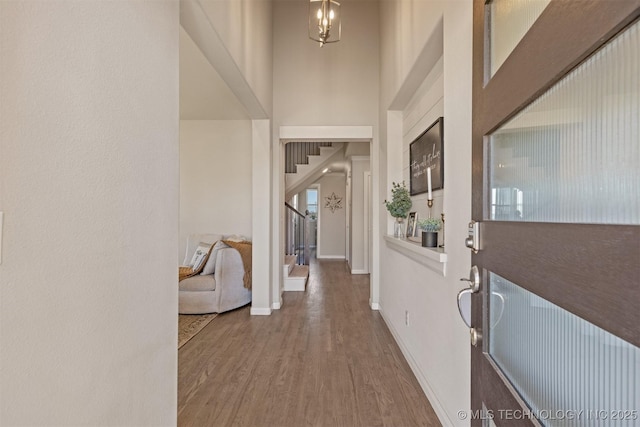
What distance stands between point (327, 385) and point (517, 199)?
6.56 ft

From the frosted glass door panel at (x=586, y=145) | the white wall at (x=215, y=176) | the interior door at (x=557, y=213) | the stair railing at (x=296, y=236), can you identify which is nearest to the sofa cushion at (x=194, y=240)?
the white wall at (x=215, y=176)

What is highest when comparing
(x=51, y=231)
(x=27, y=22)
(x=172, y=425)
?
(x=27, y=22)

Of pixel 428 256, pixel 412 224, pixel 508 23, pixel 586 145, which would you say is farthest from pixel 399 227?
pixel 586 145

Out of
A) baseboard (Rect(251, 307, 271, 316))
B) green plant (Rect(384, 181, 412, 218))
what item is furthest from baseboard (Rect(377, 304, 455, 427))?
baseboard (Rect(251, 307, 271, 316))

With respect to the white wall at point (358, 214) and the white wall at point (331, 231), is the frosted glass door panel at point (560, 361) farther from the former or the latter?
the white wall at point (331, 231)

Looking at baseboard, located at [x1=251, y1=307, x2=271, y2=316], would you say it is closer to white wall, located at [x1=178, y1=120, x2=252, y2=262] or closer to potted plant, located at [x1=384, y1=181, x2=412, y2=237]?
white wall, located at [x1=178, y1=120, x2=252, y2=262]

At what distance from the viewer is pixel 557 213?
65cm

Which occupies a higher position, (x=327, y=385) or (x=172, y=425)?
(x=172, y=425)

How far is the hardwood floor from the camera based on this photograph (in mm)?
2002

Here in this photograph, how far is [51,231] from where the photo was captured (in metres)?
0.86

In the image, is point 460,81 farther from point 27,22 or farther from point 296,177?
point 296,177

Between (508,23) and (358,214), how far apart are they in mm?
6469

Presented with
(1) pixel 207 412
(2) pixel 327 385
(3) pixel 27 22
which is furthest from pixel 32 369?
(2) pixel 327 385

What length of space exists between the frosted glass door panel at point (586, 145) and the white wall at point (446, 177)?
803 millimetres
